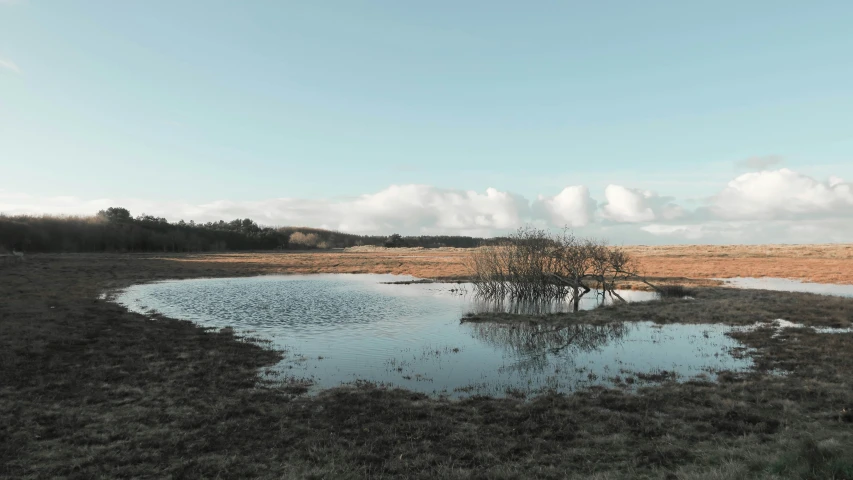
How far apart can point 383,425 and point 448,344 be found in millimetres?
11457

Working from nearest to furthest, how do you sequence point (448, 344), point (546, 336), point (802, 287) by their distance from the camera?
point (448, 344), point (546, 336), point (802, 287)

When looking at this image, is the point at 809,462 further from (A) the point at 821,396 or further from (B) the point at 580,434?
(A) the point at 821,396

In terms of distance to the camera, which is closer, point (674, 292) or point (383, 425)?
point (383, 425)

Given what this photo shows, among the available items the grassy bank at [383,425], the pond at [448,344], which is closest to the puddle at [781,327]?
the pond at [448,344]

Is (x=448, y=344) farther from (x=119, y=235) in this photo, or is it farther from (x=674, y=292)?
(x=119, y=235)

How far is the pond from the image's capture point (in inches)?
637

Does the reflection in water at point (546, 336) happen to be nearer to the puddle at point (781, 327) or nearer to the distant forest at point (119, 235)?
the puddle at point (781, 327)

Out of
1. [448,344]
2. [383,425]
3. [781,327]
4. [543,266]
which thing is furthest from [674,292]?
[383,425]

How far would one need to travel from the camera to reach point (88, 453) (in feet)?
30.3

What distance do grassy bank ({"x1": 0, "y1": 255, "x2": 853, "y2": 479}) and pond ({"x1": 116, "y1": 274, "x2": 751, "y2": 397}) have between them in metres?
1.56

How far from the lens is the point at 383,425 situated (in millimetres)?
11211

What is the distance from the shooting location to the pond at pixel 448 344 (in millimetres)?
16188

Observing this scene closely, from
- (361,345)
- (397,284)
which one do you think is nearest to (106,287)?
(397,284)

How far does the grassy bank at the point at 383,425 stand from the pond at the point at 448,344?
156 centimetres
